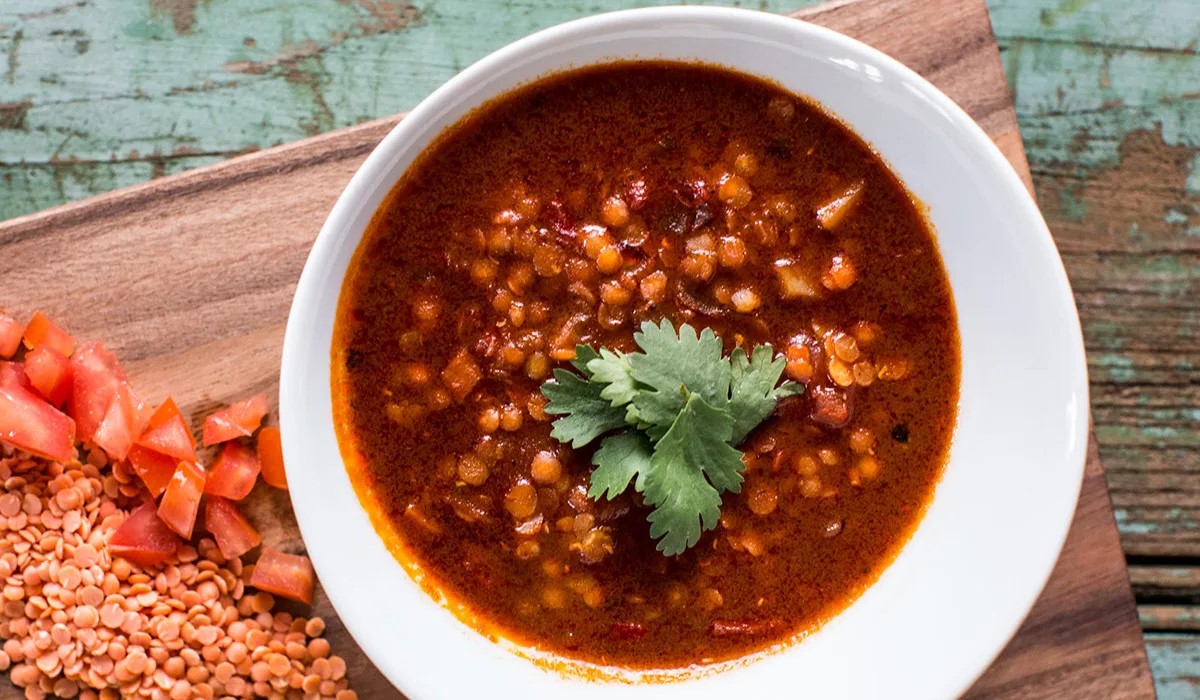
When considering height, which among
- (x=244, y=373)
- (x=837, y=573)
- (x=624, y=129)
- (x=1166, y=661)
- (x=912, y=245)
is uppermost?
(x=624, y=129)

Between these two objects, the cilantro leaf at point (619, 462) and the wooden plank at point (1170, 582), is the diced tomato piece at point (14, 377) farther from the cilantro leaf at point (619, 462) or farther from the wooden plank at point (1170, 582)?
the wooden plank at point (1170, 582)

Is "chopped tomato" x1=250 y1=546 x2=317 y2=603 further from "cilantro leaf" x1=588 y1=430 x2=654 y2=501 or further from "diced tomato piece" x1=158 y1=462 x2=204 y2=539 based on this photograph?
"cilantro leaf" x1=588 y1=430 x2=654 y2=501

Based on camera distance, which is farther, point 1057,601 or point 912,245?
point 1057,601

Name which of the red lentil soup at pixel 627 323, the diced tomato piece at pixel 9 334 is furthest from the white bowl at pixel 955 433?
the diced tomato piece at pixel 9 334

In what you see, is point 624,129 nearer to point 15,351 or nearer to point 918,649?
point 918,649

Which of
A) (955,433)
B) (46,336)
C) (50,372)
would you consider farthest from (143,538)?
(955,433)

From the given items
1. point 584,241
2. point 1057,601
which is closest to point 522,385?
point 584,241

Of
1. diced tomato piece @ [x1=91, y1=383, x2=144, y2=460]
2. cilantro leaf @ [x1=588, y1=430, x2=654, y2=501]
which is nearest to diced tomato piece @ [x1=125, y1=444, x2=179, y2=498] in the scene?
diced tomato piece @ [x1=91, y1=383, x2=144, y2=460]
